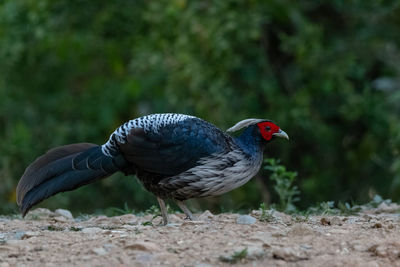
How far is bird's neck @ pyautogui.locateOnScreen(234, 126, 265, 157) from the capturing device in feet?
23.9

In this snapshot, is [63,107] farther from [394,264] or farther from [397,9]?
[394,264]

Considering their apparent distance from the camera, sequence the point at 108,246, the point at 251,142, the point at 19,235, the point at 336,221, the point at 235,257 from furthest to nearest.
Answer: the point at 251,142
the point at 336,221
the point at 19,235
the point at 108,246
the point at 235,257

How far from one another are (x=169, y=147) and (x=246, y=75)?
6034 mm

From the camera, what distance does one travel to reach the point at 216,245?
5.39 m

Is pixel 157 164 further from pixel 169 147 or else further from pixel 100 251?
pixel 100 251

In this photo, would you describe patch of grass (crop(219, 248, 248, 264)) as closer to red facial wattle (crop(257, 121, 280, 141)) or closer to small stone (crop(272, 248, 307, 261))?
small stone (crop(272, 248, 307, 261))

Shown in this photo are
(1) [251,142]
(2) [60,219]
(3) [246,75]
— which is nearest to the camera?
(1) [251,142]

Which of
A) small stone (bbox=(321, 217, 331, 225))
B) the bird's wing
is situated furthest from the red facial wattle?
small stone (bbox=(321, 217, 331, 225))

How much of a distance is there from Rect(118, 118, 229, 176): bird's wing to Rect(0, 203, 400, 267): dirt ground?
66 centimetres

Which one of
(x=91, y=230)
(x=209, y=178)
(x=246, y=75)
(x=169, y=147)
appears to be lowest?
(x=91, y=230)

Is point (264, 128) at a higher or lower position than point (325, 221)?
higher

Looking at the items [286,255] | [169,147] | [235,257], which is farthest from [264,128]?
[235,257]

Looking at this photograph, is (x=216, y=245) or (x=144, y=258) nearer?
(x=144, y=258)

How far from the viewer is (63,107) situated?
15.4 m
